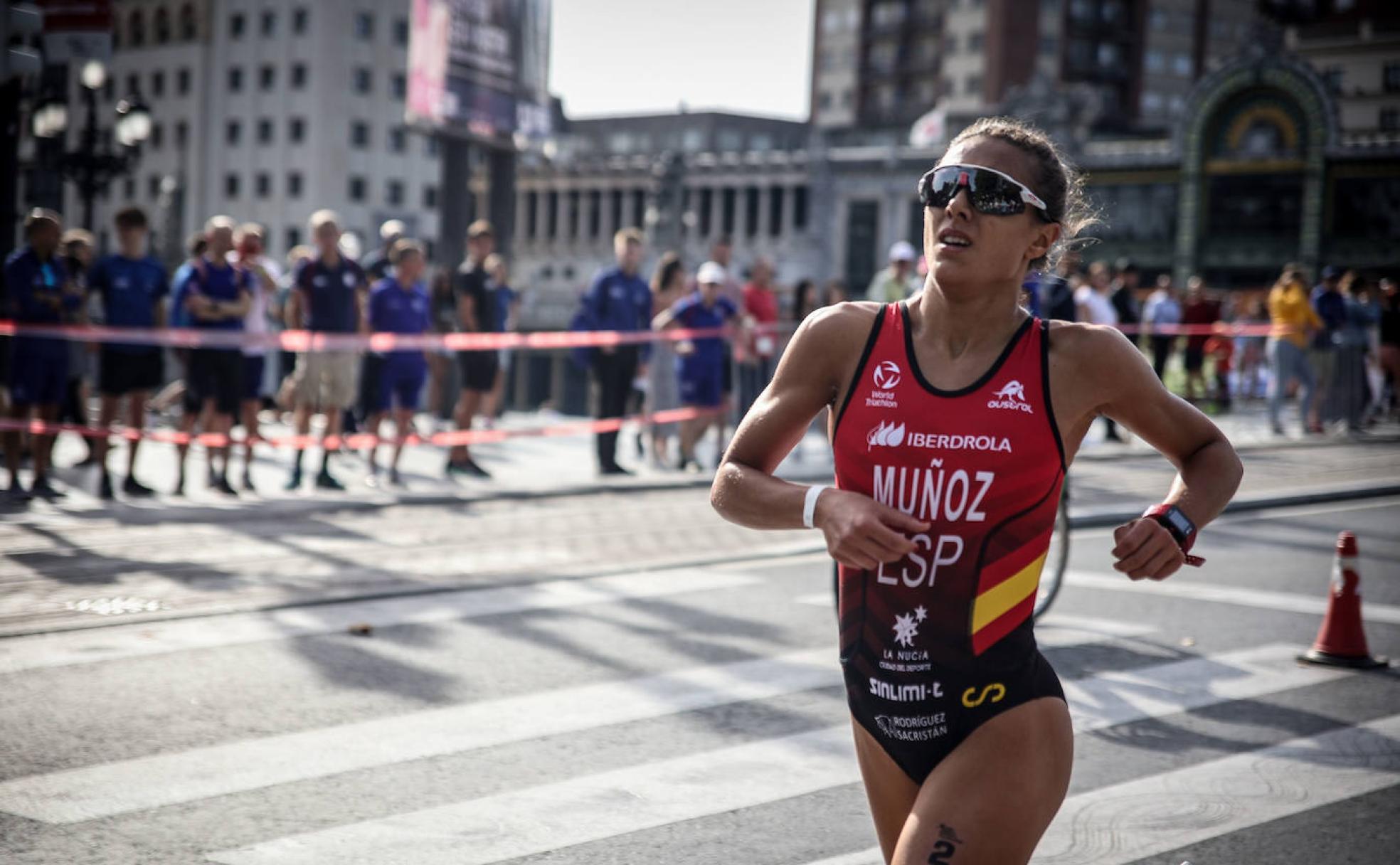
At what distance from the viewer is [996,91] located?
87312 mm

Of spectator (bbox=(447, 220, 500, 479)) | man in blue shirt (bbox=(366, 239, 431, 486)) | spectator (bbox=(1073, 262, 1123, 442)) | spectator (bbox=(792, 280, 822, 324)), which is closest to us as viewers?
man in blue shirt (bbox=(366, 239, 431, 486))

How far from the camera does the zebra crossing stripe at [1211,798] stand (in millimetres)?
4461

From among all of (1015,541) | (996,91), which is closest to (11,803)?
(1015,541)

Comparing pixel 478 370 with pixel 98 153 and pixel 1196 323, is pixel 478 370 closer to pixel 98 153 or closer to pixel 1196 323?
pixel 98 153

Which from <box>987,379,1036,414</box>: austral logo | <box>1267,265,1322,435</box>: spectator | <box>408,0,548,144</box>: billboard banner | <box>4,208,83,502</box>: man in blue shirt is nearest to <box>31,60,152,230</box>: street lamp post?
<box>4,208,83,502</box>: man in blue shirt

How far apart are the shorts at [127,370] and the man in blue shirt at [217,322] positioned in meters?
0.41

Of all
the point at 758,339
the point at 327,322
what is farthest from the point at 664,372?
the point at 327,322

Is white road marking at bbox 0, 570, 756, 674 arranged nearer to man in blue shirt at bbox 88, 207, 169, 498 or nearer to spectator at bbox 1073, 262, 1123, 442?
man in blue shirt at bbox 88, 207, 169, 498

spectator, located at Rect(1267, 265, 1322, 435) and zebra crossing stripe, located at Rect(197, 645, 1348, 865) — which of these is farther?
spectator, located at Rect(1267, 265, 1322, 435)

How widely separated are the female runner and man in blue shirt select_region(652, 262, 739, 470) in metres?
11.7

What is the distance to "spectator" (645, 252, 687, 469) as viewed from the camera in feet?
50.4

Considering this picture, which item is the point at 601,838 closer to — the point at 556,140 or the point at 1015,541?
the point at 1015,541

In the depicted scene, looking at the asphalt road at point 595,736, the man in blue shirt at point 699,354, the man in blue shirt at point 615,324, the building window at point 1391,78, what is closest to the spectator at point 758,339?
the man in blue shirt at point 699,354

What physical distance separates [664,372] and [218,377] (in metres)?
4.76
